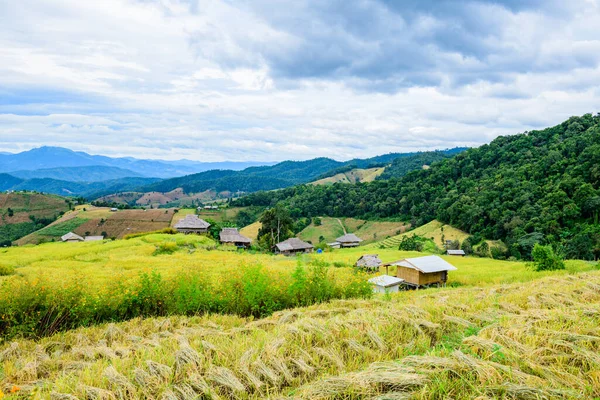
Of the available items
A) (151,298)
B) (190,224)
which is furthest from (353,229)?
(151,298)

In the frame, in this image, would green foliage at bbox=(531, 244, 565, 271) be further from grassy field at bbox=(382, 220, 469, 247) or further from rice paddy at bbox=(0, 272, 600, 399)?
grassy field at bbox=(382, 220, 469, 247)

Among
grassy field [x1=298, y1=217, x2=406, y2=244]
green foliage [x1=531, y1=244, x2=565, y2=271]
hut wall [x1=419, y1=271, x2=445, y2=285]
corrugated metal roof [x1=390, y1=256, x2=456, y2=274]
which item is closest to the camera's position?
green foliage [x1=531, y1=244, x2=565, y2=271]

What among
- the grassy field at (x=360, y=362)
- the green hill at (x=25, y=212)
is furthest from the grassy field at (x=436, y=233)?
the green hill at (x=25, y=212)

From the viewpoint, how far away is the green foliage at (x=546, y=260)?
964 inches

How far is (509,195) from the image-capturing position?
6906 centimetres

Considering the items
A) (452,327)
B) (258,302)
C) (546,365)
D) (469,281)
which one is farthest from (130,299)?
(469,281)

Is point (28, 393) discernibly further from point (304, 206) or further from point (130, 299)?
point (304, 206)

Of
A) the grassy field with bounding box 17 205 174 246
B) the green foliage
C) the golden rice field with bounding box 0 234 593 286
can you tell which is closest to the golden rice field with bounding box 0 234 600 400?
the golden rice field with bounding box 0 234 593 286

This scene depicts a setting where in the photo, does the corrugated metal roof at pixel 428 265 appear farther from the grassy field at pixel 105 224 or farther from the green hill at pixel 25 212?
the green hill at pixel 25 212

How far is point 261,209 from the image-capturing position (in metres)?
117

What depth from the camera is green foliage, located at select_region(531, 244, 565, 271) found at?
80.3 ft

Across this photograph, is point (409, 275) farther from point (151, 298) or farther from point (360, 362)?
point (360, 362)

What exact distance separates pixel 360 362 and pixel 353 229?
9179 cm

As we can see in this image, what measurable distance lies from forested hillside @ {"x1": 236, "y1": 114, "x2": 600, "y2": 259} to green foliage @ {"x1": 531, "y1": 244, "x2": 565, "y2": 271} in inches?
1107
